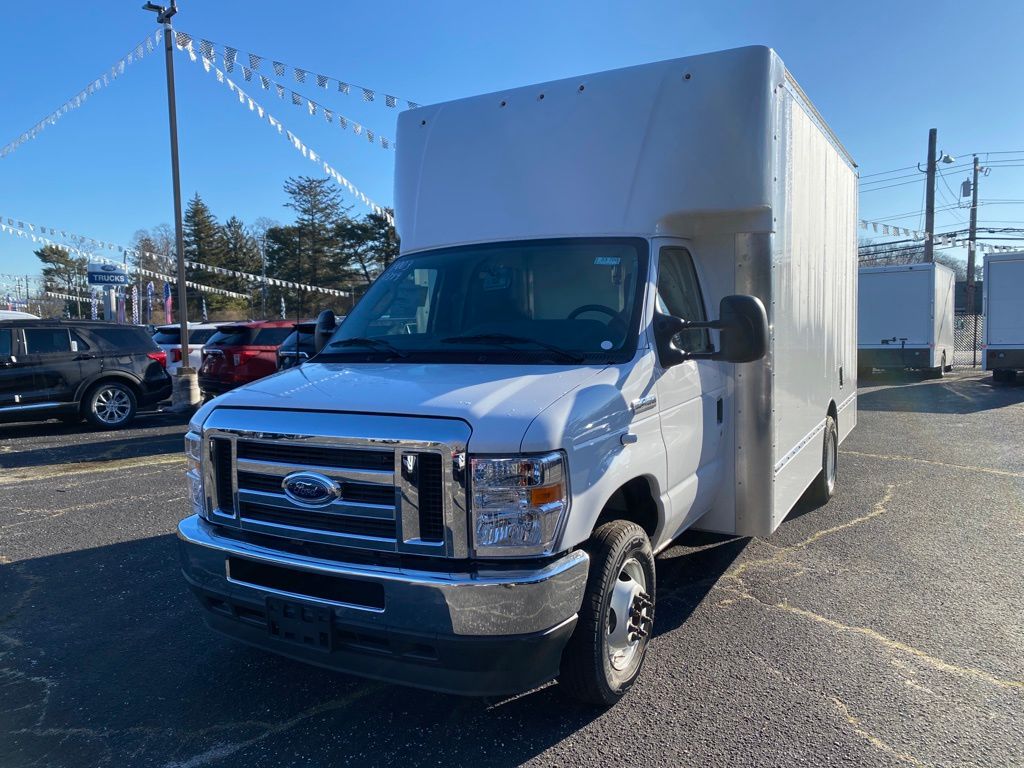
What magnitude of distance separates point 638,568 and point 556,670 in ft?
2.38

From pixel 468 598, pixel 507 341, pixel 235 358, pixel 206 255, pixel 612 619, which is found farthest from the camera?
pixel 206 255

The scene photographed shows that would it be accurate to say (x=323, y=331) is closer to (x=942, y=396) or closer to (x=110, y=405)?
(x=110, y=405)

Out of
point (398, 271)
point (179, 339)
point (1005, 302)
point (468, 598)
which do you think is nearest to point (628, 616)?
point (468, 598)

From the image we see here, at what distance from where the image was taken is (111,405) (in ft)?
39.9

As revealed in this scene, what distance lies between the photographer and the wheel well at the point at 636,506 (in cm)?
352

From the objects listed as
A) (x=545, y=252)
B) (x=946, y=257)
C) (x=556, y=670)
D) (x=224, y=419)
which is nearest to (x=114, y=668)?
(x=224, y=419)

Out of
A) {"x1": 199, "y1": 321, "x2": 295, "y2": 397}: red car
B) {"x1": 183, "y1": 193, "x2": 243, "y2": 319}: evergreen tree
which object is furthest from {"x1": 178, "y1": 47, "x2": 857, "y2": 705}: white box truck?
{"x1": 183, "y1": 193, "x2": 243, "y2": 319}: evergreen tree

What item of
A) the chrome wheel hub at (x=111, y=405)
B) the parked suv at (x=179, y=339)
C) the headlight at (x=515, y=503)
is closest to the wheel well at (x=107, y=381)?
the chrome wheel hub at (x=111, y=405)

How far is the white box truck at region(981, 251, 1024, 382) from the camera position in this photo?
16.8 m

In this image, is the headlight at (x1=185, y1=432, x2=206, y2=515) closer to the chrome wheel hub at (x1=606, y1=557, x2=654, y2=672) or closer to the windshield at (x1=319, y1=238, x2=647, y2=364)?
the windshield at (x1=319, y1=238, x2=647, y2=364)

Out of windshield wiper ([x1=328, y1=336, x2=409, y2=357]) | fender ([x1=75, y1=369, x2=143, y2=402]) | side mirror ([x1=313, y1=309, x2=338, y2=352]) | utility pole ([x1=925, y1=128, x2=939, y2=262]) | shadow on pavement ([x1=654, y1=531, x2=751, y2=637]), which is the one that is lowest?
shadow on pavement ([x1=654, y1=531, x2=751, y2=637])

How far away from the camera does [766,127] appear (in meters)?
4.12

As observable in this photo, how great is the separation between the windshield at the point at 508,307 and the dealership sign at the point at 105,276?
17.8 metres

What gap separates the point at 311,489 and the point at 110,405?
35.6ft
